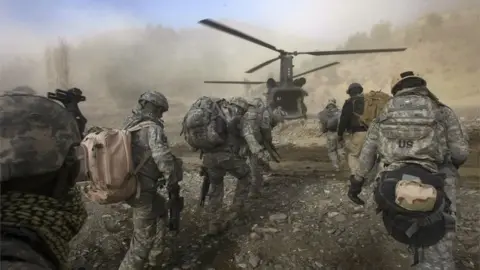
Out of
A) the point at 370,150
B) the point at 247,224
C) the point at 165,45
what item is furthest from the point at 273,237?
the point at 165,45

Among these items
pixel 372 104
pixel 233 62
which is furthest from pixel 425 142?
pixel 233 62

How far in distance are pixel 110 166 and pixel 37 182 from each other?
6.06 ft

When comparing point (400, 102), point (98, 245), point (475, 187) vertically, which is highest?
point (400, 102)

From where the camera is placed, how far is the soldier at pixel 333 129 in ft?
20.9

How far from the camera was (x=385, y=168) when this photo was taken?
9.69 feet

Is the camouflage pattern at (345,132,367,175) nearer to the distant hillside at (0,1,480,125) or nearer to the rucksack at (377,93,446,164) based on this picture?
the rucksack at (377,93,446,164)

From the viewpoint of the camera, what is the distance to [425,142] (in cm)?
280

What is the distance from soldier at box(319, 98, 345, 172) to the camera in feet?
20.9

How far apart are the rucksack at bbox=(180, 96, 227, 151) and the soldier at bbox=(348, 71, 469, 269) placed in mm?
1870

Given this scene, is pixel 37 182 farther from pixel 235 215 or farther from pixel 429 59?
pixel 429 59

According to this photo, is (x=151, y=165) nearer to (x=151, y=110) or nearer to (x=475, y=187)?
(x=151, y=110)

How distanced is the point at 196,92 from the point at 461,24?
14.5 metres

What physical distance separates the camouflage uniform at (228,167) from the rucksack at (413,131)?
1.99m

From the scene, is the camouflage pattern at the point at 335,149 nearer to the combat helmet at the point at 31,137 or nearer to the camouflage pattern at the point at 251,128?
the camouflage pattern at the point at 251,128
